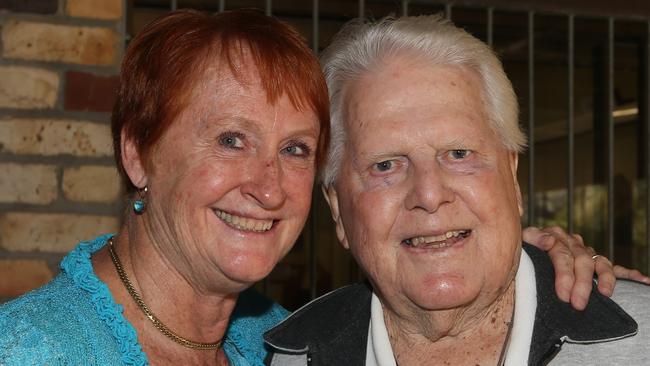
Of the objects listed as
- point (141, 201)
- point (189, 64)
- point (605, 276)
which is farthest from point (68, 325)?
point (605, 276)

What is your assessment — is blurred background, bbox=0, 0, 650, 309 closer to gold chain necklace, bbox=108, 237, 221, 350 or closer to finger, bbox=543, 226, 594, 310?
gold chain necklace, bbox=108, 237, 221, 350

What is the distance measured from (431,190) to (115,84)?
1687mm

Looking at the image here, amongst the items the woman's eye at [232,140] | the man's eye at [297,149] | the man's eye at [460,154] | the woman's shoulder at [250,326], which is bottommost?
the woman's shoulder at [250,326]

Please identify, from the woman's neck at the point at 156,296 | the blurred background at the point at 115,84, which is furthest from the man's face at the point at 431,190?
the blurred background at the point at 115,84

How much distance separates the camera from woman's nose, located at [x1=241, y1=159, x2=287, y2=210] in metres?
2.11

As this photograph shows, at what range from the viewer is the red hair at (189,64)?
208 centimetres

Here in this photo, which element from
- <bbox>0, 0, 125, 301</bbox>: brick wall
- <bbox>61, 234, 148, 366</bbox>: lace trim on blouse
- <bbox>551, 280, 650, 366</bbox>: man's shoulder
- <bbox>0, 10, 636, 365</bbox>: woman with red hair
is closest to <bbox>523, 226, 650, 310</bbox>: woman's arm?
<bbox>551, 280, 650, 366</bbox>: man's shoulder

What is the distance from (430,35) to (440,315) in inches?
29.5

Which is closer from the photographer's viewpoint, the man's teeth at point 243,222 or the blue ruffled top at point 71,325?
the blue ruffled top at point 71,325

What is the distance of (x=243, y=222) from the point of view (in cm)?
216

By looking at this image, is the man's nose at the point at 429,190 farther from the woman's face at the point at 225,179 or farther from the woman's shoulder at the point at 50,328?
the woman's shoulder at the point at 50,328

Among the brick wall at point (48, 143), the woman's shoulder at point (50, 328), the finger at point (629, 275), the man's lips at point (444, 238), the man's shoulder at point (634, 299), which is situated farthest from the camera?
the brick wall at point (48, 143)

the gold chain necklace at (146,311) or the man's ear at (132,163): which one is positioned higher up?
the man's ear at (132,163)

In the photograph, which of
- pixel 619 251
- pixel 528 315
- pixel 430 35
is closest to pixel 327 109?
pixel 430 35
